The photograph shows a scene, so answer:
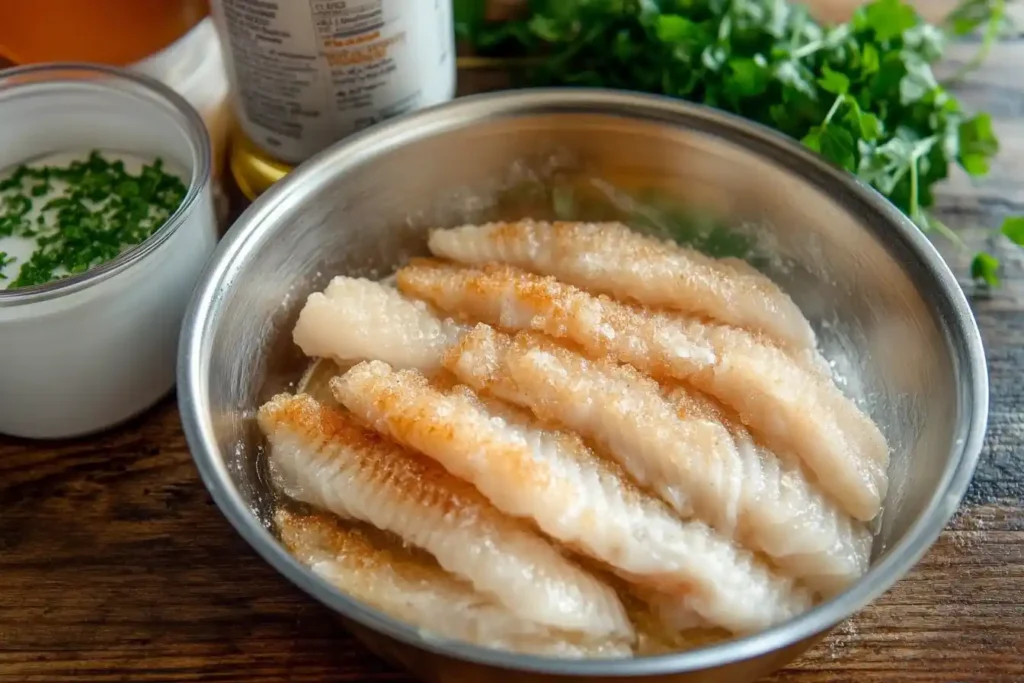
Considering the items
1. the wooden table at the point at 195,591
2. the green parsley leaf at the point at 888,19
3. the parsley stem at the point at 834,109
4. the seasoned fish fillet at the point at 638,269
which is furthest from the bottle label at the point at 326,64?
the green parsley leaf at the point at 888,19

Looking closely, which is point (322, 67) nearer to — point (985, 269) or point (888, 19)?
point (888, 19)

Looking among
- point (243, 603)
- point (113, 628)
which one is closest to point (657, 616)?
point (243, 603)

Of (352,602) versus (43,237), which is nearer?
(352,602)

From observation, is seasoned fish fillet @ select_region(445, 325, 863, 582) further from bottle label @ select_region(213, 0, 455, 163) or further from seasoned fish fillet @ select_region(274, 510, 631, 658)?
bottle label @ select_region(213, 0, 455, 163)

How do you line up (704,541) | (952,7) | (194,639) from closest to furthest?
(704,541) < (194,639) < (952,7)

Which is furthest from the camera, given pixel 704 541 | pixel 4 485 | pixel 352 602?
pixel 4 485

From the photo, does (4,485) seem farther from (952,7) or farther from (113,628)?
(952,7)
